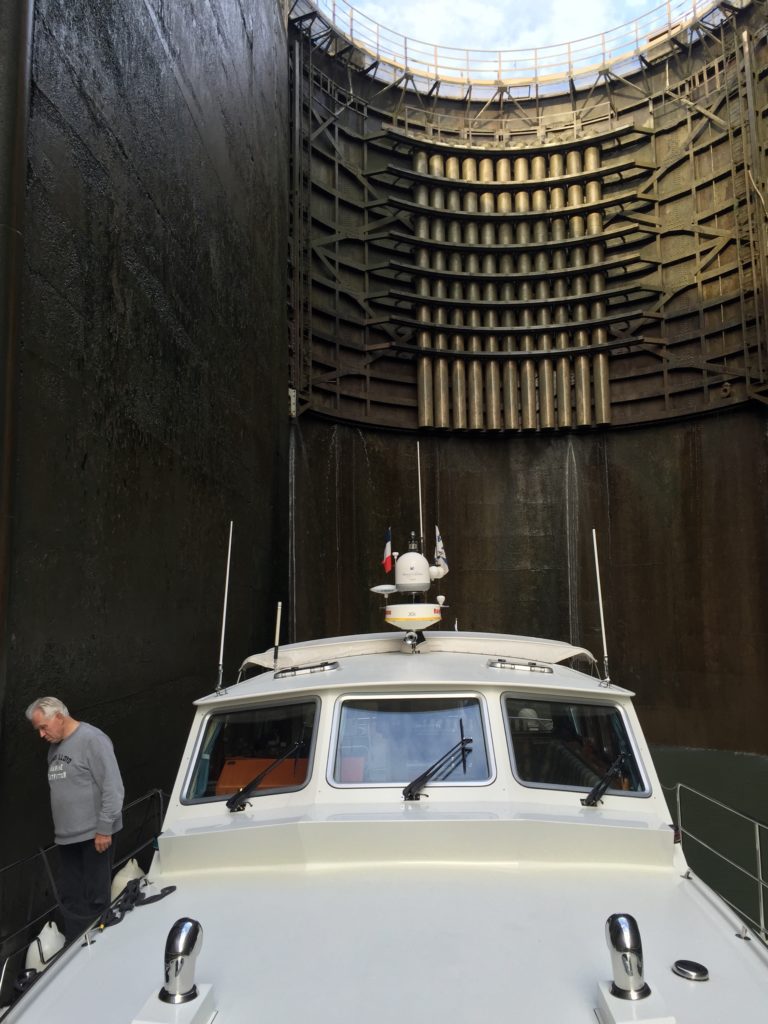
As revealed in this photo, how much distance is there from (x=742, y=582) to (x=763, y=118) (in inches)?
290

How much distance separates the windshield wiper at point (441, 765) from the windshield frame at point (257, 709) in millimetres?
426

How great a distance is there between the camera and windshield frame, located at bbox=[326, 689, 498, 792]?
9.25ft

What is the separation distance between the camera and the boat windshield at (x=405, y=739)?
2871 mm

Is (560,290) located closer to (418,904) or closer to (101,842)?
(101,842)

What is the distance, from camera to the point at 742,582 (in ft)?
37.6

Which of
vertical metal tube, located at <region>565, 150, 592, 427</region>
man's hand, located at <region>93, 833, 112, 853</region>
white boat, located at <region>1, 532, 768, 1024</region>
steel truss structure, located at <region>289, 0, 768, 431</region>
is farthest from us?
vertical metal tube, located at <region>565, 150, 592, 427</region>

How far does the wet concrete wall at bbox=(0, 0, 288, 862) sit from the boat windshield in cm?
174

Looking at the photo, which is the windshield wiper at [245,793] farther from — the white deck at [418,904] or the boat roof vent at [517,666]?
the boat roof vent at [517,666]

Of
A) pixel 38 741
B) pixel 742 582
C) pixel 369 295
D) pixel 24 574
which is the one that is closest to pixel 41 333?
pixel 24 574

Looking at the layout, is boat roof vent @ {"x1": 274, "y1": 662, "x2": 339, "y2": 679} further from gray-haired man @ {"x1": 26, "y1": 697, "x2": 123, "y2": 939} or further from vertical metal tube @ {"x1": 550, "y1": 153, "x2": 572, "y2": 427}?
vertical metal tube @ {"x1": 550, "y1": 153, "x2": 572, "y2": 427}

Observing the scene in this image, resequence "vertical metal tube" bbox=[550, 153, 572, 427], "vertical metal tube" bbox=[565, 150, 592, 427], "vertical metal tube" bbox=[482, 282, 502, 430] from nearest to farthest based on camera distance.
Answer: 1. "vertical metal tube" bbox=[565, 150, 592, 427]
2. "vertical metal tube" bbox=[550, 153, 572, 427]
3. "vertical metal tube" bbox=[482, 282, 502, 430]

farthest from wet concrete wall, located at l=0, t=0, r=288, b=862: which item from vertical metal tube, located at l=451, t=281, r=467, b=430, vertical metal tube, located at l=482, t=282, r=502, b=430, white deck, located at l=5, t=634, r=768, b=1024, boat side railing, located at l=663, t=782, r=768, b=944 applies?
vertical metal tube, located at l=482, t=282, r=502, b=430

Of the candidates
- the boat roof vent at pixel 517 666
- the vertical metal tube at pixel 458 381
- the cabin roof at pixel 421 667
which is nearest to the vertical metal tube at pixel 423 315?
the vertical metal tube at pixel 458 381

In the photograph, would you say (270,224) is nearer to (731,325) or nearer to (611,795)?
(731,325)
